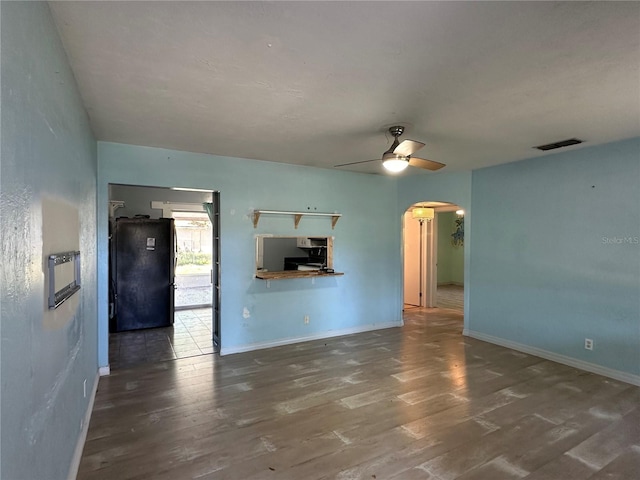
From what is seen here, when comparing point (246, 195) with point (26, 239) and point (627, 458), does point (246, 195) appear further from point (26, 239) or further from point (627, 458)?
point (627, 458)

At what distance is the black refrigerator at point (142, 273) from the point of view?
598 cm

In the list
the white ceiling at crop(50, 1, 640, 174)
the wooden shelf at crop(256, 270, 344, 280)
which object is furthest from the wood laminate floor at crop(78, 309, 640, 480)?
the white ceiling at crop(50, 1, 640, 174)

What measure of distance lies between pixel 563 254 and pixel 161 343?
5.49 m

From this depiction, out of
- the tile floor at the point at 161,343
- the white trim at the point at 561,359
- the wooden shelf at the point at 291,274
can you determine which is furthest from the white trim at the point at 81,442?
the white trim at the point at 561,359

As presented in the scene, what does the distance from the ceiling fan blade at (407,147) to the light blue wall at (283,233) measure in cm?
225

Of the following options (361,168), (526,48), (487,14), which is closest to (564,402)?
(526,48)

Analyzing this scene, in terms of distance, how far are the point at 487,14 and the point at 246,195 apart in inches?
141

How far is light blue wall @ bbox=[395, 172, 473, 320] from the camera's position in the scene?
548 cm

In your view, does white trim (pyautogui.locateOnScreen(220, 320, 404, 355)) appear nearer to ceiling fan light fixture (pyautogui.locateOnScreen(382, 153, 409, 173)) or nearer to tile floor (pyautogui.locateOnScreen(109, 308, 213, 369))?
tile floor (pyautogui.locateOnScreen(109, 308, 213, 369))

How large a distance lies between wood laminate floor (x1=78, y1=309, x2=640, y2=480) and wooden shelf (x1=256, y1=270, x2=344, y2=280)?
3.34 feet

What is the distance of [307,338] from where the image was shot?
5219mm

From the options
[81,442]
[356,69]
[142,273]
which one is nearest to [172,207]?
[142,273]

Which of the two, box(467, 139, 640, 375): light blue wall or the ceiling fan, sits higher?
the ceiling fan

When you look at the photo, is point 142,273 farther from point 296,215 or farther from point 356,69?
point 356,69
